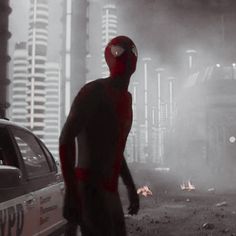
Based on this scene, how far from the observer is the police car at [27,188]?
291 cm

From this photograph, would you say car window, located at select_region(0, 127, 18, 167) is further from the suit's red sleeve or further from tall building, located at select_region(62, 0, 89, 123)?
tall building, located at select_region(62, 0, 89, 123)

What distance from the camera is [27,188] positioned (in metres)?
3.50

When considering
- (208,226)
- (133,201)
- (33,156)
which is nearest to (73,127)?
(133,201)

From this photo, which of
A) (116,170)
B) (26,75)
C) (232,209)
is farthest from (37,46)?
(116,170)

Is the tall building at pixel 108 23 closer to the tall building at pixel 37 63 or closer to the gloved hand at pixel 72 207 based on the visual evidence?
the tall building at pixel 37 63

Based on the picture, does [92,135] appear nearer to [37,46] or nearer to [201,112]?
[37,46]

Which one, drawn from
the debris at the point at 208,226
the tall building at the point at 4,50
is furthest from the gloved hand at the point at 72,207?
the tall building at the point at 4,50

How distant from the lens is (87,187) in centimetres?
217

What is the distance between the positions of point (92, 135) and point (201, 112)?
23809mm

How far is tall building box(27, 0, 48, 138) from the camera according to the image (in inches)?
668

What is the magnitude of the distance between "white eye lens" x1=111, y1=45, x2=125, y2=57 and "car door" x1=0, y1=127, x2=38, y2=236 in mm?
1047

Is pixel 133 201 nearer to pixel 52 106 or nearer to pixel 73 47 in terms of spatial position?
pixel 52 106

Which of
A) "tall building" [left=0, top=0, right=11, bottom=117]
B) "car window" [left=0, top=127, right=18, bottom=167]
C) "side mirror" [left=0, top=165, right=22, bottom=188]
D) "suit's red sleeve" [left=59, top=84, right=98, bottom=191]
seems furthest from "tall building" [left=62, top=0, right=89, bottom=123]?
"suit's red sleeve" [left=59, top=84, right=98, bottom=191]

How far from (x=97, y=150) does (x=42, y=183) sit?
187 cm
